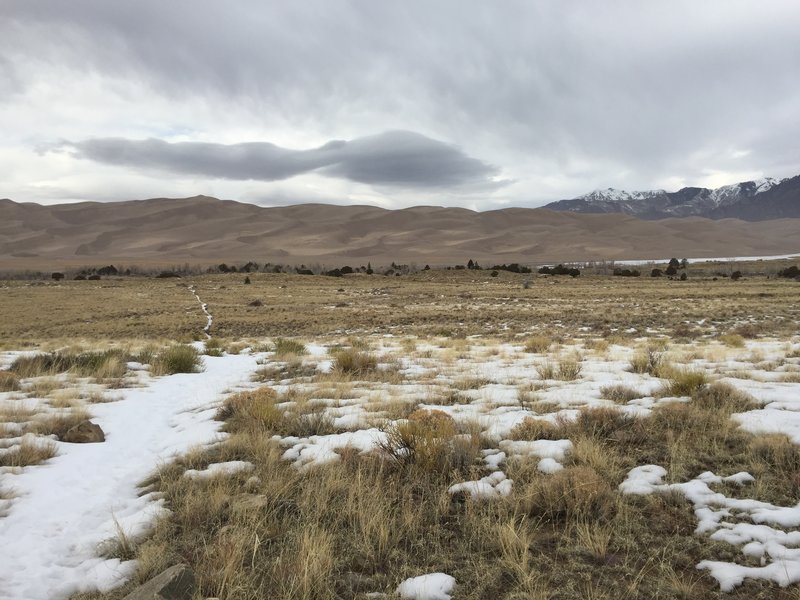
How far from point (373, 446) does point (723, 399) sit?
14.5 feet

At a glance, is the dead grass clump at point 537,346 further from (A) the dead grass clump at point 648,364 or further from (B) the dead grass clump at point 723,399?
(B) the dead grass clump at point 723,399

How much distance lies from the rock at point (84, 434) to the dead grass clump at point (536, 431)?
4858mm

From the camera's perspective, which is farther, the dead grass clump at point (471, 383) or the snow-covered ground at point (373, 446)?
the dead grass clump at point (471, 383)

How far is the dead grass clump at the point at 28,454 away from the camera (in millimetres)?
5156

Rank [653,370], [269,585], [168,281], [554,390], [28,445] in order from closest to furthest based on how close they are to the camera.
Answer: [269,585], [28,445], [554,390], [653,370], [168,281]

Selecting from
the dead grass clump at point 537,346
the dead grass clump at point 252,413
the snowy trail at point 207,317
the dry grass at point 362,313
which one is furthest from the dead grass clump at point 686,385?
the snowy trail at point 207,317

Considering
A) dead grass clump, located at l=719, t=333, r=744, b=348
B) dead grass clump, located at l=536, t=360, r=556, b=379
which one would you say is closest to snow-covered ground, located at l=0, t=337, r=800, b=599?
dead grass clump, located at l=536, t=360, r=556, b=379

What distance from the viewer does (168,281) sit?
192 ft

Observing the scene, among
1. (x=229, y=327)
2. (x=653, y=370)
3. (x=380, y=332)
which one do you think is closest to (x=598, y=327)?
(x=380, y=332)

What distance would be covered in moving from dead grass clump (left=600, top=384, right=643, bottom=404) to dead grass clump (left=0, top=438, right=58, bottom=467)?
22.1ft

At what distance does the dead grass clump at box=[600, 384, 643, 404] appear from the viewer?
22.4 ft

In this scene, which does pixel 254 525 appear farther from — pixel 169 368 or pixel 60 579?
pixel 169 368

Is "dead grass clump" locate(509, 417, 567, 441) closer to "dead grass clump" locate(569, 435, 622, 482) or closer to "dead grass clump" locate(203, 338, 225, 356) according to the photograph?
"dead grass clump" locate(569, 435, 622, 482)

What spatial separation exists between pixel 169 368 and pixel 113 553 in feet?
26.8
